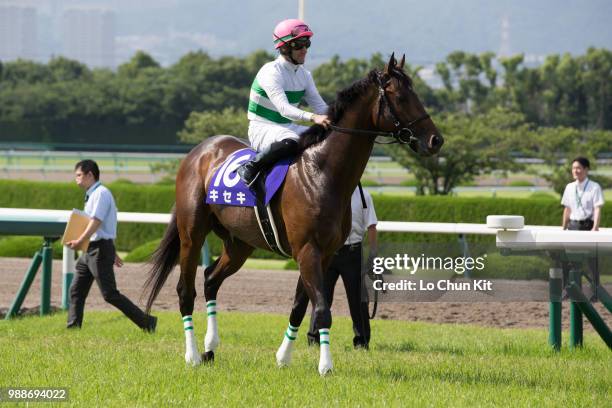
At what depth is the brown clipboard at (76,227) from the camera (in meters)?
9.03

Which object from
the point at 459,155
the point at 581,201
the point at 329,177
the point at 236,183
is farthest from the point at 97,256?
the point at 459,155

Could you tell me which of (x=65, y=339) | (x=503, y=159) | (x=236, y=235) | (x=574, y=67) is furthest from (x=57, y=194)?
(x=574, y=67)

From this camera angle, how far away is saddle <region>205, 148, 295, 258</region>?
21.8 feet

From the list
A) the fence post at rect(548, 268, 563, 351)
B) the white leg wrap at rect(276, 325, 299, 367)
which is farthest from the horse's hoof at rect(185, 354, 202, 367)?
the fence post at rect(548, 268, 563, 351)

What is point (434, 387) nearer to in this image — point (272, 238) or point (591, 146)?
point (272, 238)

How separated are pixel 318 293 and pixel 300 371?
1.70 feet

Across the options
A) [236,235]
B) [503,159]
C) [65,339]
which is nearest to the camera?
[236,235]

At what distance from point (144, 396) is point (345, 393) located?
108 cm

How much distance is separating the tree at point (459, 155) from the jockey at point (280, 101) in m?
15.6

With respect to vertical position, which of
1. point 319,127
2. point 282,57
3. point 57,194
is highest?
point 282,57

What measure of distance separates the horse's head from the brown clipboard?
3.61m

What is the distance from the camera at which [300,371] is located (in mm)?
6438

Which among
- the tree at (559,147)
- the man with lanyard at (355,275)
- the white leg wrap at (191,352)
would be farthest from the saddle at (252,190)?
the tree at (559,147)

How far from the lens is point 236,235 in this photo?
7.12 meters
